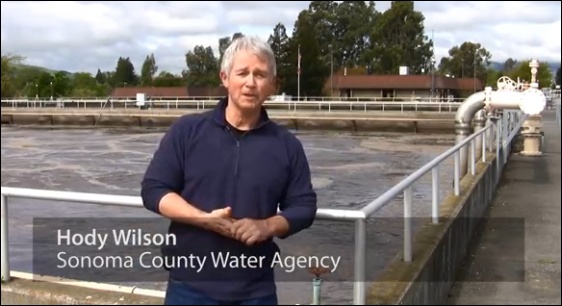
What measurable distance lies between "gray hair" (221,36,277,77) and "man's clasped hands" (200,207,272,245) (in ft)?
1.76

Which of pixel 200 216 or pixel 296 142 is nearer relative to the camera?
pixel 200 216

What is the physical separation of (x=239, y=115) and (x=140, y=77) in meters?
103

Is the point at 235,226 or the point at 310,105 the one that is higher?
the point at 235,226

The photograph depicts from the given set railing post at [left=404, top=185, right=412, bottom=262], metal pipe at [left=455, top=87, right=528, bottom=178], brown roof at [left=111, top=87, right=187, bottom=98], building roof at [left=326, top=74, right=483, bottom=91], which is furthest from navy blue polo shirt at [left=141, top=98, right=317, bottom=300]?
brown roof at [left=111, top=87, right=187, bottom=98]

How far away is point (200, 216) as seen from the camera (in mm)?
2615

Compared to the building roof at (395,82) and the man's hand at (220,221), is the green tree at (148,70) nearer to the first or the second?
the building roof at (395,82)

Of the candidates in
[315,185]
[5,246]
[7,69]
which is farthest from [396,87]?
[5,246]

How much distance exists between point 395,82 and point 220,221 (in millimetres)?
76816

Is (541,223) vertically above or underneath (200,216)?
underneath

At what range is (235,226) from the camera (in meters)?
2.60

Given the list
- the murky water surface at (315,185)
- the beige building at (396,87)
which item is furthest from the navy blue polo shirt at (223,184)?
the beige building at (396,87)

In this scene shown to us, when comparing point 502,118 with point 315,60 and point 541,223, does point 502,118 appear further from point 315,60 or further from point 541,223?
point 315,60

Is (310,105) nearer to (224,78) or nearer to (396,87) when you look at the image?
(396,87)

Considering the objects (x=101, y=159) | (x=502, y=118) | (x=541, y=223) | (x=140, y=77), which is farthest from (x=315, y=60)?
(x=541, y=223)
